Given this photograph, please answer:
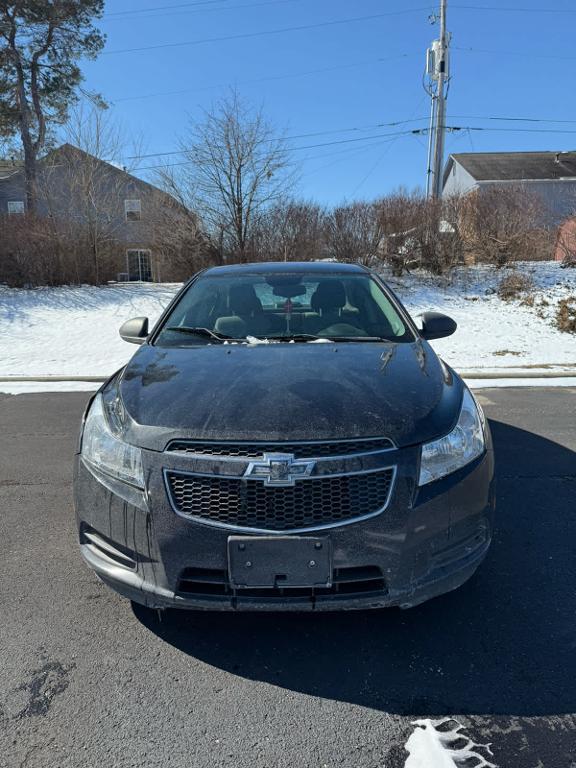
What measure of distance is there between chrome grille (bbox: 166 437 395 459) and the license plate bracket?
31 cm

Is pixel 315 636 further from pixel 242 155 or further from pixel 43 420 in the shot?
pixel 242 155

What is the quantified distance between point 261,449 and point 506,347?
848 cm

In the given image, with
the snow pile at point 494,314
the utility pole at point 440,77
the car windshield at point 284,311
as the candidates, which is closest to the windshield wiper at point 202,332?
the car windshield at point 284,311

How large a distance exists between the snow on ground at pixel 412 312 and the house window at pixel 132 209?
11.7 feet

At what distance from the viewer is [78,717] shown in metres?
1.86

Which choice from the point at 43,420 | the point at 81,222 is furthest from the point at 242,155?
the point at 43,420

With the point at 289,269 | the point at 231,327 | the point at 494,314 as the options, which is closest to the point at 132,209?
the point at 494,314

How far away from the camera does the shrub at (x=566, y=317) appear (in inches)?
400

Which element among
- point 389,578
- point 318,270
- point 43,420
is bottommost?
point 43,420

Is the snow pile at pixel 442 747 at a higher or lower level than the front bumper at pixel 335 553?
A: lower

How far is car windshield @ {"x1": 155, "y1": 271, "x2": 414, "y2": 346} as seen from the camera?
323 cm

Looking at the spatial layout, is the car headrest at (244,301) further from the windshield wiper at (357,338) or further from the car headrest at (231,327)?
the windshield wiper at (357,338)

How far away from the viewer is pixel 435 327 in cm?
352

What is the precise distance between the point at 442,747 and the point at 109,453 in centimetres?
162
